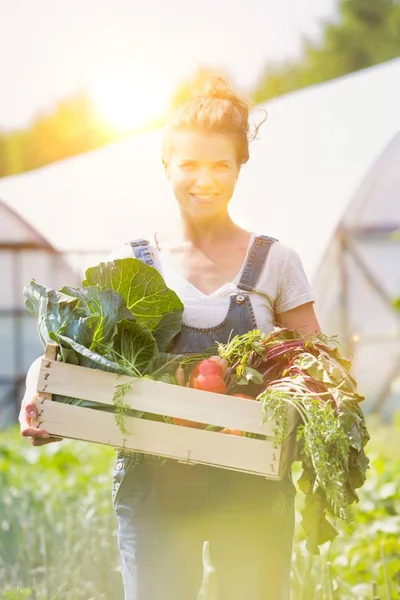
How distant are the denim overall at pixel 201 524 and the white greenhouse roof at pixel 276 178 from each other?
12.4 ft

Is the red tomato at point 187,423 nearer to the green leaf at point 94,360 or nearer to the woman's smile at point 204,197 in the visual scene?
the green leaf at point 94,360

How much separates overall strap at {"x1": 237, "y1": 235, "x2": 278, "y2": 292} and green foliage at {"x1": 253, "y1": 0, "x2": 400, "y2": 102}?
1069cm

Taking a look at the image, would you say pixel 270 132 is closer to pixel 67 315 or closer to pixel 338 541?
pixel 338 541

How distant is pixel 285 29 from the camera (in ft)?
30.6

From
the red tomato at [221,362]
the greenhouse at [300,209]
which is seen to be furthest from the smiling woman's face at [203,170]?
the greenhouse at [300,209]

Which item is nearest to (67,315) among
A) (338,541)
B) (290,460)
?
(290,460)

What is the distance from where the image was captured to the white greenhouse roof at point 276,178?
5.96m

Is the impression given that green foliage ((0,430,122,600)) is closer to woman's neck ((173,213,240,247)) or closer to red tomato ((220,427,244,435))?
red tomato ((220,427,244,435))

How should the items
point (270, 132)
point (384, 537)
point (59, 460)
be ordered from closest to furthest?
point (384, 537) → point (59, 460) → point (270, 132)

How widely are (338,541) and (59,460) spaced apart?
80.2 inches

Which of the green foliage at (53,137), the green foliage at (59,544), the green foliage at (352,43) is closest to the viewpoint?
the green foliage at (59,544)

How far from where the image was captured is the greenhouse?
6.02 m

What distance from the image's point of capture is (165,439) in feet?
6.35

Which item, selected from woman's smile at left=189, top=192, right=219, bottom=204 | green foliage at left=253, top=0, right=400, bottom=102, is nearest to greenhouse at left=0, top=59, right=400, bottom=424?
woman's smile at left=189, top=192, right=219, bottom=204
